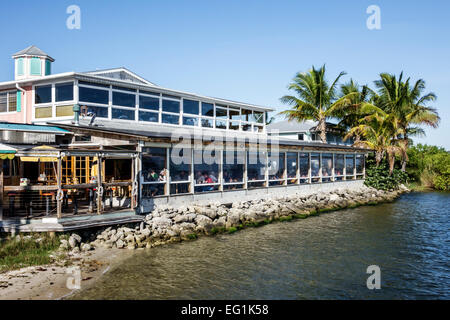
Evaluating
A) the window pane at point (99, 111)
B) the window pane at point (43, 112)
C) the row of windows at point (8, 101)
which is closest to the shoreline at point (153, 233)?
the window pane at point (99, 111)

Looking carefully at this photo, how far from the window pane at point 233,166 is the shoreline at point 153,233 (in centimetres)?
157

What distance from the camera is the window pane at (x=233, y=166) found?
21.4m

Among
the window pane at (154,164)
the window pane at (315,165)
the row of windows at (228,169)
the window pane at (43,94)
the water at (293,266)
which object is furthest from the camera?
the window pane at (315,165)

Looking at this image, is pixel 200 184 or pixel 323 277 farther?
pixel 200 184

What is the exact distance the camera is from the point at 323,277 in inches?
467

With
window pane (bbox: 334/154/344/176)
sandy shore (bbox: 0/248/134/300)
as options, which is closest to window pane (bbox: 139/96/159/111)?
sandy shore (bbox: 0/248/134/300)

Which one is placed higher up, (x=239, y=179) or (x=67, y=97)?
(x=67, y=97)

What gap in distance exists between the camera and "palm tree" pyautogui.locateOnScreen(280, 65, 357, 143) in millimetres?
35562

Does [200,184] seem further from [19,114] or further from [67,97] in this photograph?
[19,114]

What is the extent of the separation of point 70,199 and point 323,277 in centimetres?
1204

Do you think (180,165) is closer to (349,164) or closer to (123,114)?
(123,114)

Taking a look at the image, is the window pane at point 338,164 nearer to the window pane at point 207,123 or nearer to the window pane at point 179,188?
the window pane at point 207,123

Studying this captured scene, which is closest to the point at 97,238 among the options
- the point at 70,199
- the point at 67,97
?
the point at 70,199
